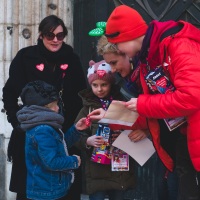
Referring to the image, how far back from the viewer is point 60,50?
15.6ft

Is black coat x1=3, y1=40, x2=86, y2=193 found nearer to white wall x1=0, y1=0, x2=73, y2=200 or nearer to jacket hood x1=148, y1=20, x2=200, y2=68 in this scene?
white wall x1=0, y1=0, x2=73, y2=200

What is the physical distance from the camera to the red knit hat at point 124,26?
3.64 metres

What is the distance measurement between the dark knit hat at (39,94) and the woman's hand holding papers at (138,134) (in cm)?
60

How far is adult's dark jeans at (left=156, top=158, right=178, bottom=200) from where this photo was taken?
167 inches

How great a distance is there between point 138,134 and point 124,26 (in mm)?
880

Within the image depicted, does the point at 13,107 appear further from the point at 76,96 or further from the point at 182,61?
the point at 182,61

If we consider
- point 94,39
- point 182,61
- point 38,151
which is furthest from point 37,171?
point 94,39

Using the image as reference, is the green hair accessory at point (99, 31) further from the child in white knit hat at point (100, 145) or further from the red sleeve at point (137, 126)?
the red sleeve at point (137, 126)

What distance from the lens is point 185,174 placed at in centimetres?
364

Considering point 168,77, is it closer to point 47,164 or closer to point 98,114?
point 98,114

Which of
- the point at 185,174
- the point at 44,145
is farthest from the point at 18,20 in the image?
the point at 185,174

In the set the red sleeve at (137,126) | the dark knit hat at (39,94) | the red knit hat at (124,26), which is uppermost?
the red knit hat at (124,26)

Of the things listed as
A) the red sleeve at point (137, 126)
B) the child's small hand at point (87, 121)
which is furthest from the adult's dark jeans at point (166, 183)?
the child's small hand at point (87, 121)

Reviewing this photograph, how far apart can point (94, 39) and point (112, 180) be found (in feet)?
5.73
